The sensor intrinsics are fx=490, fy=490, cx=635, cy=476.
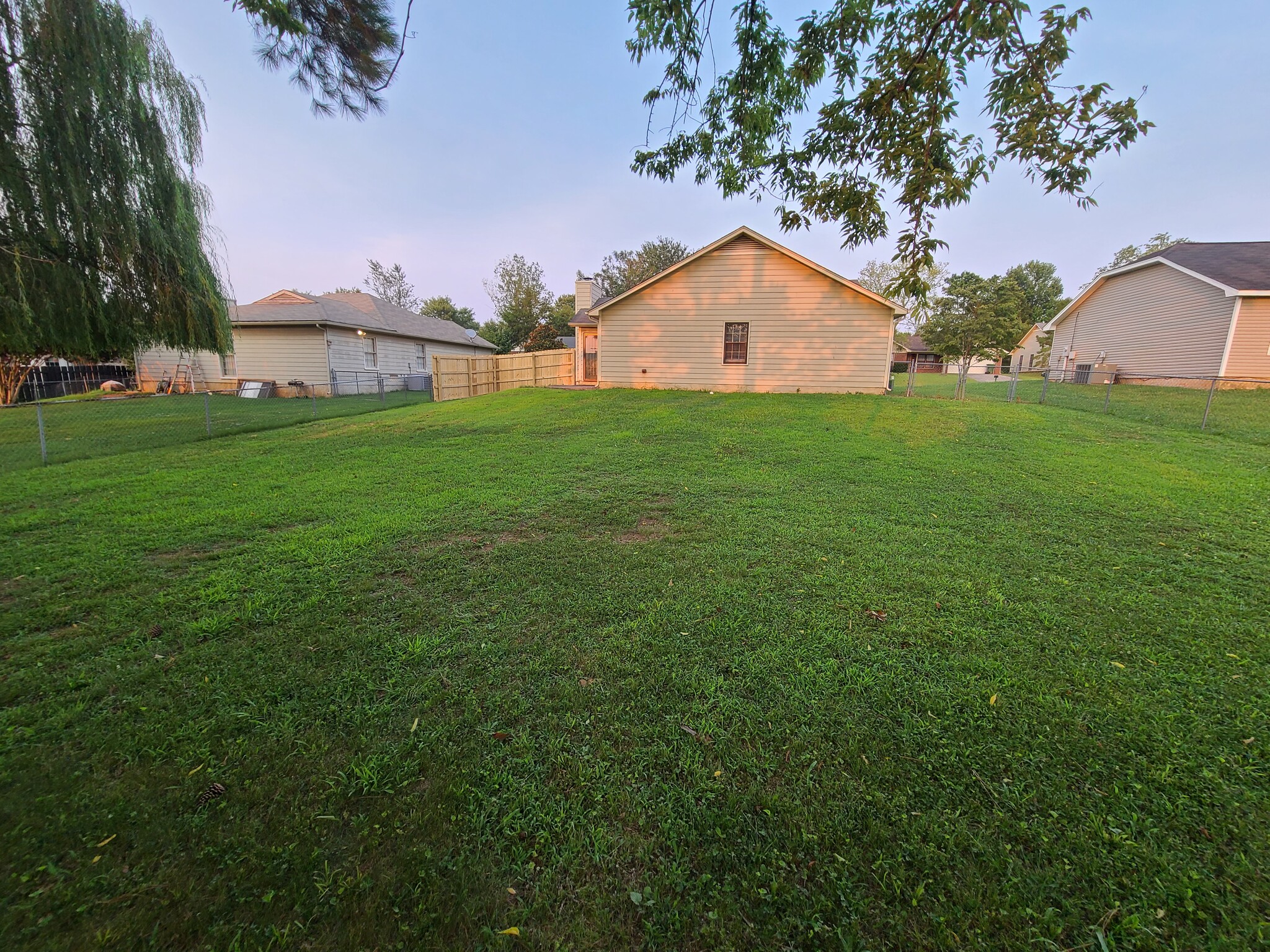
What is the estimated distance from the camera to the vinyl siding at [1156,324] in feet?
51.4

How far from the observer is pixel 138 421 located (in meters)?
10.9

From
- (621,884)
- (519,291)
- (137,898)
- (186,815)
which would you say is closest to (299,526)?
(186,815)

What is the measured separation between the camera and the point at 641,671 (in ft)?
7.98

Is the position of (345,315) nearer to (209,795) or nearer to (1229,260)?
(209,795)

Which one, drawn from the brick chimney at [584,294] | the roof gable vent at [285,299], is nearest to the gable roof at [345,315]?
the roof gable vent at [285,299]

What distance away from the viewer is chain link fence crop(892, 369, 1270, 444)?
9.35 metres

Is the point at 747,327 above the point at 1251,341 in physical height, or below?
above

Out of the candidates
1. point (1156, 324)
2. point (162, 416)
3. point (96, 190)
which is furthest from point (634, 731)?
point (1156, 324)

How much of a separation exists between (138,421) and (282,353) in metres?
9.75

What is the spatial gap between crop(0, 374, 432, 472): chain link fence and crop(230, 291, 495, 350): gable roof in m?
2.31

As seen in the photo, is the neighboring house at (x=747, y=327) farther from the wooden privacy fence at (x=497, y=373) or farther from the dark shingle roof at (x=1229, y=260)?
the dark shingle roof at (x=1229, y=260)

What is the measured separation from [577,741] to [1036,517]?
4.88 metres

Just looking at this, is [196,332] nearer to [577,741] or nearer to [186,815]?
[186,815]

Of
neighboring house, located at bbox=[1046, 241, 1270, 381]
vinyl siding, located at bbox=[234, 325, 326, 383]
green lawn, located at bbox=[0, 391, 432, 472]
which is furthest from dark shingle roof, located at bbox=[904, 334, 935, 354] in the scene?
vinyl siding, located at bbox=[234, 325, 326, 383]
